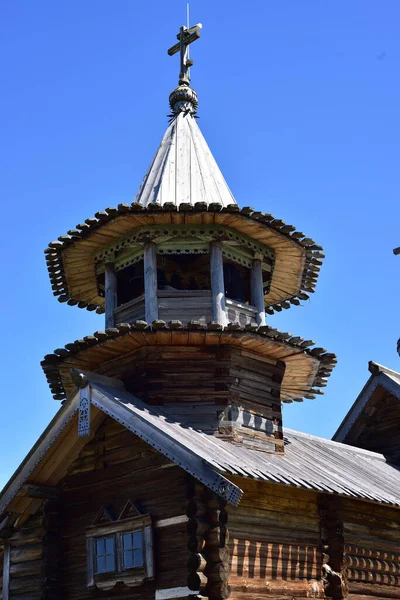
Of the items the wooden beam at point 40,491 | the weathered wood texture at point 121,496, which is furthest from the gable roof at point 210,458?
the weathered wood texture at point 121,496

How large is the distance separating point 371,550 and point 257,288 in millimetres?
4898

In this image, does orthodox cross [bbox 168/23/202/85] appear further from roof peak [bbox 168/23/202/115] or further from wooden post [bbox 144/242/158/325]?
wooden post [bbox 144/242/158/325]

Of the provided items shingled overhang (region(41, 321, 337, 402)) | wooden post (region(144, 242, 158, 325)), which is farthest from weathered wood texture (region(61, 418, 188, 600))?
wooden post (region(144, 242, 158, 325))

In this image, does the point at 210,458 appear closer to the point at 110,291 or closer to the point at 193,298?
the point at 193,298

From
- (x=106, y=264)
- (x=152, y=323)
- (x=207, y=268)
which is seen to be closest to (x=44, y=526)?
(x=152, y=323)

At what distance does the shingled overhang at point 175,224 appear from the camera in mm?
14359

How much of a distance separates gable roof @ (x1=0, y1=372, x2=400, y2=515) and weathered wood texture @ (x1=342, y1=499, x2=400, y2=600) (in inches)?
17.7

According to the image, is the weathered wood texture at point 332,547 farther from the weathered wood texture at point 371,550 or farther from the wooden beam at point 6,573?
the wooden beam at point 6,573

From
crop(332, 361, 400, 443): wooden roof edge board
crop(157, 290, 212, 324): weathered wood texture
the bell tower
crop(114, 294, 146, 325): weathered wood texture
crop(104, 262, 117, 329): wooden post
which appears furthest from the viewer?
crop(332, 361, 400, 443): wooden roof edge board

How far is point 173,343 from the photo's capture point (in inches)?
547

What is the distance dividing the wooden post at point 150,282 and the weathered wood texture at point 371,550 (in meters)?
4.38

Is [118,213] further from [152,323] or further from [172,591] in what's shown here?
[172,591]

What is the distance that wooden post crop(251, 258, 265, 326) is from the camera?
50.3 ft

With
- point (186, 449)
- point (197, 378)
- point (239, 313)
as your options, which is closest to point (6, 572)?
point (197, 378)
